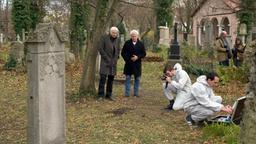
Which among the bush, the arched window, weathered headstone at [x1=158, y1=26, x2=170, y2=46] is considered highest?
the arched window

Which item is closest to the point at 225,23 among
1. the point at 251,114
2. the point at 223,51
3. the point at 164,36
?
the point at 164,36

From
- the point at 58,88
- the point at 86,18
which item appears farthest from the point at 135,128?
the point at 86,18

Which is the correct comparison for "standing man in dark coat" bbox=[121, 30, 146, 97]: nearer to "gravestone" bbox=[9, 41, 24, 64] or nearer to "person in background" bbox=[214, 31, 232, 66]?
"person in background" bbox=[214, 31, 232, 66]

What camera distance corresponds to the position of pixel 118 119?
951 cm

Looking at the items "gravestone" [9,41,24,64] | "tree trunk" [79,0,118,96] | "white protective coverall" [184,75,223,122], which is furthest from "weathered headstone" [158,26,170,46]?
"white protective coverall" [184,75,223,122]

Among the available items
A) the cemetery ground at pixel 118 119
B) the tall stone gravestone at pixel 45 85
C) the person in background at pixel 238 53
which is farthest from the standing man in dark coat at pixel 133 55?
the person in background at pixel 238 53

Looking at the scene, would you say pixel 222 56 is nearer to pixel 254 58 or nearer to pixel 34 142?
pixel 34 142

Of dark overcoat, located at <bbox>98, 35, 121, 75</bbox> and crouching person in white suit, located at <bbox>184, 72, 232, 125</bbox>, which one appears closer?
crouching person in white suit, located at <bbox>184, 72, 232, 125</bbox>

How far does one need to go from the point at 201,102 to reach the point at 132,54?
452cm

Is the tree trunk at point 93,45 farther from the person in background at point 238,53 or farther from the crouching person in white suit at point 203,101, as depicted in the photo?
the person in background at point 238,53

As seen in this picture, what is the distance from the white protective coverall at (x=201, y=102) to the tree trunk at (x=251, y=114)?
4978 millimetres

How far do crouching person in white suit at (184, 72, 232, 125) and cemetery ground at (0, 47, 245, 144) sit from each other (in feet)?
0.93

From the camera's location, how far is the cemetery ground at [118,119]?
25.5 feet

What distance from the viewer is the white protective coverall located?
27.4ft
